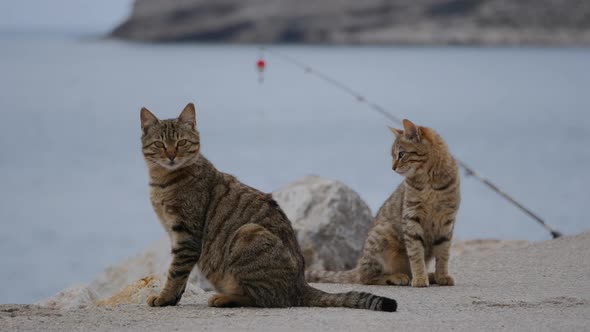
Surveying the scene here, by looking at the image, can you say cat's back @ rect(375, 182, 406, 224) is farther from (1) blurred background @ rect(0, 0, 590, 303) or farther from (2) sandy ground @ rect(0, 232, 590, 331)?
(1) blurred background @ rect(0, 0, 590, 303)

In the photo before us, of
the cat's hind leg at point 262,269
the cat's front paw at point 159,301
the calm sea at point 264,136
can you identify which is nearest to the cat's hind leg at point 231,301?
the cat's hind leg at point 262,269

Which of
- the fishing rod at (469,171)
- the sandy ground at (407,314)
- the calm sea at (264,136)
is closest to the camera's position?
the sandy ground at (407,314)

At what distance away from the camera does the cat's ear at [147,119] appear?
→ 6.33 m

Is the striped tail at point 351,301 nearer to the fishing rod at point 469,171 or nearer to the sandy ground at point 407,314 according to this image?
the sandy ground at point 407,314

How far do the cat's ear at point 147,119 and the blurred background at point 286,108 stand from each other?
6748mm

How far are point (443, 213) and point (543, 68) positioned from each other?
47.1m

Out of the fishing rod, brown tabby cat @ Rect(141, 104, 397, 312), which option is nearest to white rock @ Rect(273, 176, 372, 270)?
the fishing rod

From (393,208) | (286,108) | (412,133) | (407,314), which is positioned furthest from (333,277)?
(286,108)

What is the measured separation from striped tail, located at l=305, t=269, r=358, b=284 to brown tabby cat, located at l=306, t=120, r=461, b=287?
3cm

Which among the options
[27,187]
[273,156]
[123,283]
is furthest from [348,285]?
[273,156]

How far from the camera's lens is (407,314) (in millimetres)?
5926

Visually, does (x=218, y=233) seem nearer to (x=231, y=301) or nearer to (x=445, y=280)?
(x=231, y=301)

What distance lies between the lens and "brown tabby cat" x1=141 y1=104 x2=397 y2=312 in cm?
608

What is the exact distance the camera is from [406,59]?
64250mm
